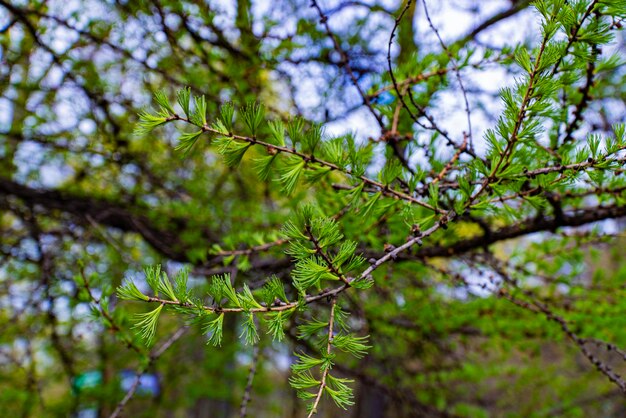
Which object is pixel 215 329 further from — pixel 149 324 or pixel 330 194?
pixel 330 194

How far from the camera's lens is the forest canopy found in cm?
87

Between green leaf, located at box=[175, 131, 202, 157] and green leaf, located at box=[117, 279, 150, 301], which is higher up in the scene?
green leaf, located at box=[175, 131, 202, 157]

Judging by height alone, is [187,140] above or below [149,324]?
above

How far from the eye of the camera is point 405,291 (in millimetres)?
2604

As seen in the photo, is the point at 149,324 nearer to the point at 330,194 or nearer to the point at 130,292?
the point at 130,292

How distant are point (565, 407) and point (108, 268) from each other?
3.81 m

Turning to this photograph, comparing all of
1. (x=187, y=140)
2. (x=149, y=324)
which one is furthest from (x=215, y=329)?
(x=187, y=140)

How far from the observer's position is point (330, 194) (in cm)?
140

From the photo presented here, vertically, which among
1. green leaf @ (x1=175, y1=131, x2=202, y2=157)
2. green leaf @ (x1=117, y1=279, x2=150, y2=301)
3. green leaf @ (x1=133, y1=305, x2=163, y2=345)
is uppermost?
green leaf @ (x1=175, y1=131, x2=202, y2=157)

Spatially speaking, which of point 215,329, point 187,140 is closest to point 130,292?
point 215,329

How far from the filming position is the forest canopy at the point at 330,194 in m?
0.87

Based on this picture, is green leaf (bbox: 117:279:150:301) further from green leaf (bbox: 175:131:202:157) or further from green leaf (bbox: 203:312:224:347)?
green leaf (bbox: 175:131:202:157)

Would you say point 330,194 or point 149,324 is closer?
point 149,324

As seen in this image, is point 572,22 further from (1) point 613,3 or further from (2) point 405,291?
(2) point 405,291
